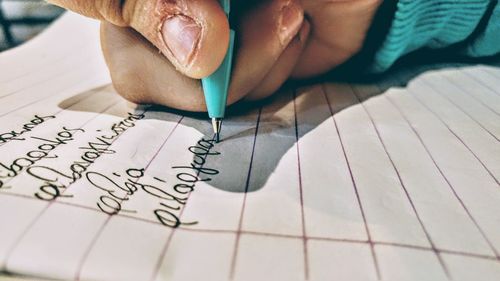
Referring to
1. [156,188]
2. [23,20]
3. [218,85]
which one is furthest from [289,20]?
[23,20]

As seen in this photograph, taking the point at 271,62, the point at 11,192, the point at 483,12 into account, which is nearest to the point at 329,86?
the point at 271,62

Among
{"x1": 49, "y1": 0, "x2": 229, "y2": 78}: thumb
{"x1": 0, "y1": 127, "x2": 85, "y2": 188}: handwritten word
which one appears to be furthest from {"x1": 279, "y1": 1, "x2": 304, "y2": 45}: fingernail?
{"x1": 0, "y1": 127, "x2": 85, "y2": 188}: handwritten word

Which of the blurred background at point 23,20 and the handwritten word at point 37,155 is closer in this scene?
the handwritten word at point 37,155

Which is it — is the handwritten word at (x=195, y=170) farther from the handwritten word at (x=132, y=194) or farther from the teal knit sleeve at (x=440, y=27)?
the teal knit sleeve at (x=440, y=27)

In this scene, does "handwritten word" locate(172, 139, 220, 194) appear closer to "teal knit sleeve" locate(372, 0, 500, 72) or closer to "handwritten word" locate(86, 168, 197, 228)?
"handwritten word" locate(86, 168, 197, 228)

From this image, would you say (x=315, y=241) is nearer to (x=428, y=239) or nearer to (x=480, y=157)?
(x=428, y=239)

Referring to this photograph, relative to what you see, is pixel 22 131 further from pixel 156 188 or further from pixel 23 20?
pixel 23 20

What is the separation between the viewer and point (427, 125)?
0.40m

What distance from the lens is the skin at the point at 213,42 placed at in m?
0.30

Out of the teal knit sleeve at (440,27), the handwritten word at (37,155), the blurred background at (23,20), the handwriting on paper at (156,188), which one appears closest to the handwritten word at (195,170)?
the handwriting on paper at (156,188)

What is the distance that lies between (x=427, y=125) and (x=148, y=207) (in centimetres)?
31

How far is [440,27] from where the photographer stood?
1.86 feet

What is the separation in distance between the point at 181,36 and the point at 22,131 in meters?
0.18

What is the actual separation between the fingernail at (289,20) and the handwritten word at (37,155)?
9.3 inches
